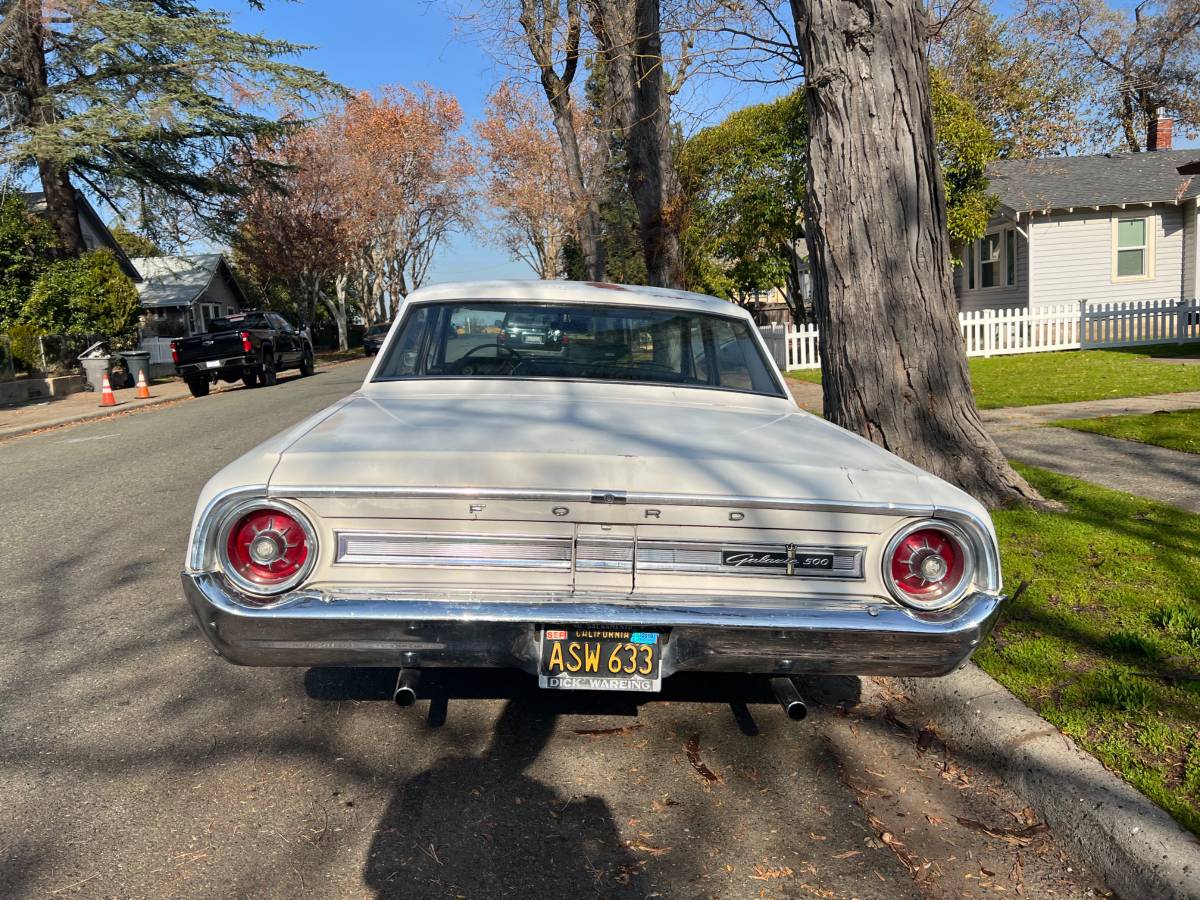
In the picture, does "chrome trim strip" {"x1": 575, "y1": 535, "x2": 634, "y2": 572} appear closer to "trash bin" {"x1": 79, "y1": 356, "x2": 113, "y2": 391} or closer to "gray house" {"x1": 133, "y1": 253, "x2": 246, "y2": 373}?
"trash bin" {"x1": 79, "y1": 356, "x2": 113, "y2": 391}

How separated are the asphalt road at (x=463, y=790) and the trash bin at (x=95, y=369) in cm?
1998

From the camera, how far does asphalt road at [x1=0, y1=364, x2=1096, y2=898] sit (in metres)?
2.61

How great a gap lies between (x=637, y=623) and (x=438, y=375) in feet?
6.68

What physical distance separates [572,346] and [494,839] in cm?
233

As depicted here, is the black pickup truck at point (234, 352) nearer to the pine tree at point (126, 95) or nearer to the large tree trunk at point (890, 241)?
the pine tree at point (126, 95)

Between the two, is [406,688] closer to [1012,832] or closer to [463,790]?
[463,790]

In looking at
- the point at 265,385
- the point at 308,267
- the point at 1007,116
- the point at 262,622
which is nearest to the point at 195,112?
the point at 265,385

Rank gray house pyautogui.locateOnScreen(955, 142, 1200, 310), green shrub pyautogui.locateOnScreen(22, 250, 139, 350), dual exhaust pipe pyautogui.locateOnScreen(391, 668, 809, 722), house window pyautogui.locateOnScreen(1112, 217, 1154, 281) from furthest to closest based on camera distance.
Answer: house window pyautogui.locateOnScreen(1112, 217, 1154, 281)
gray house pyautogui.locateOnScreen(955, 142, 1200, 310)
green shrub pyautogui.locateOnScreen(22, 250, 139, 350)
dual exhaust pipe pyautogui.locateOnScreen(391, 668, 809, 722)

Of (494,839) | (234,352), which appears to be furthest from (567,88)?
(494,839)

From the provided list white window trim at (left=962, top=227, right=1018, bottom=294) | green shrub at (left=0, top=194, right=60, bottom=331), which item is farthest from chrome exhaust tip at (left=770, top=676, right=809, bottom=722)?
white window trim at (left=962, top=227, right=1018, bottom=294)

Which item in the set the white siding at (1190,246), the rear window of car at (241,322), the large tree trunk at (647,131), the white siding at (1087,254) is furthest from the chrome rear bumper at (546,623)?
the white siding at (1190,246)

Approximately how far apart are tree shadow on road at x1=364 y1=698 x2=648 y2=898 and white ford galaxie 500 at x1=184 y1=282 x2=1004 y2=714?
0.41 metres

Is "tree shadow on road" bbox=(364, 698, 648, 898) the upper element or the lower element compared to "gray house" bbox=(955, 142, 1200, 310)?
lower

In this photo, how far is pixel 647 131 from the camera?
14828mm
